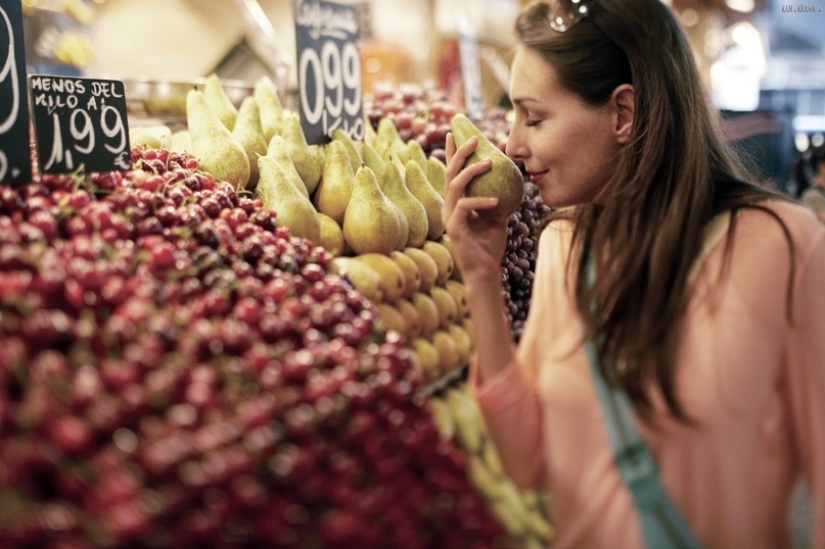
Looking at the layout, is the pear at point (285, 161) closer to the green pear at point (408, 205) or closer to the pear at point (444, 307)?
the green pear at point (408, 205)

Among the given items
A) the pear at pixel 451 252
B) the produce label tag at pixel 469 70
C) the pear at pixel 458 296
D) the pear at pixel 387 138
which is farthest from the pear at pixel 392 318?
the produce label tag at pixel 469 70

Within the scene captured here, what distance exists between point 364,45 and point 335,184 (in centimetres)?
502

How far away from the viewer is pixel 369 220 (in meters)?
1.85

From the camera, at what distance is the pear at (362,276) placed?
65.8 inches

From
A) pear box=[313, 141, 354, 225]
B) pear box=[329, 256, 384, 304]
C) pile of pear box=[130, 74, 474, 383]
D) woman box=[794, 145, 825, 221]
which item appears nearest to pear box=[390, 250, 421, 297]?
pile of pear box=[130, 74, 474, 383]

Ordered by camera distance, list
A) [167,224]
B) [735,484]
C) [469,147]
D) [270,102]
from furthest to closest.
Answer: [270,102], [469,147], [167,224], [735,484]

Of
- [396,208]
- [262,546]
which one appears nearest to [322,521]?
[262,546]

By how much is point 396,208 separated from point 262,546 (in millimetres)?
1102

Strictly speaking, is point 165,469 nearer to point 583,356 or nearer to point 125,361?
point 125,361

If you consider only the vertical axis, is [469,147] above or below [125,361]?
above

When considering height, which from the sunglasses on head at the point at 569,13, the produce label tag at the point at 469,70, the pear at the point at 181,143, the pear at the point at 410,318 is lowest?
the pear at the point at 410,318

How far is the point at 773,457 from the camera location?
1.37 metres

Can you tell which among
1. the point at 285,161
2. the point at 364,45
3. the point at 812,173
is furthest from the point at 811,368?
the point at 364,45

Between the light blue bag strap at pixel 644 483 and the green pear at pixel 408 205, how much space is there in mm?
838
